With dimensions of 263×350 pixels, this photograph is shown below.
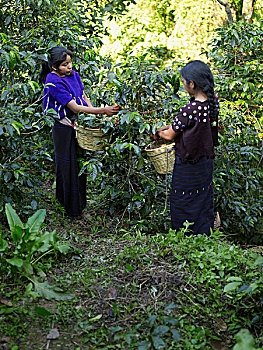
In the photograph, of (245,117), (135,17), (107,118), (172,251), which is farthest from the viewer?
(135,17)

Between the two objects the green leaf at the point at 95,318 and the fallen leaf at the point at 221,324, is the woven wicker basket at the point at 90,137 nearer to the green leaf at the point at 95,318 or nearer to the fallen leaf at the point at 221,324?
the green leaf at the point at 95,318

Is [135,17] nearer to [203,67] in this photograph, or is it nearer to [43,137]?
[43,137]

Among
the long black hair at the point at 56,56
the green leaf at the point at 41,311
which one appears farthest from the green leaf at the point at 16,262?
the long black hair at the point at 56,56

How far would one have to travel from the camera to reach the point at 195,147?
138 inches

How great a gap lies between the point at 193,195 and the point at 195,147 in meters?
0.48

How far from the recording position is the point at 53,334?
239 cm

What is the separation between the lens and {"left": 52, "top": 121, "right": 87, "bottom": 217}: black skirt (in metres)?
4.16

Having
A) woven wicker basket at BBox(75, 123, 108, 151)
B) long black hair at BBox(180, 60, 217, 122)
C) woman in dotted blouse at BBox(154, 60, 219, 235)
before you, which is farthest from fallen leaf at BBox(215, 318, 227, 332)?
woven wicker basket at BBox(75, 123, 108, 151)

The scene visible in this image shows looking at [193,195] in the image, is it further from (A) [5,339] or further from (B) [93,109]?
(A) [5,339]

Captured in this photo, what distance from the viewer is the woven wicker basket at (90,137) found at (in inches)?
151

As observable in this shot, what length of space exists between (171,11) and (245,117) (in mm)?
8685

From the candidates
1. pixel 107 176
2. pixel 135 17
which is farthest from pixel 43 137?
pixel 135 17

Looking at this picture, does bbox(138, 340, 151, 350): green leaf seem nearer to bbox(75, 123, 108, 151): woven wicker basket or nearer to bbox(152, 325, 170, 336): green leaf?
bbox(152, 325, 170, 336): green leaf

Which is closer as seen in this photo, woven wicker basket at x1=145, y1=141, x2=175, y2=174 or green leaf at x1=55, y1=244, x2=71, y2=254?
green leaf at x1=55, y1=244, x2=71, y2=254
